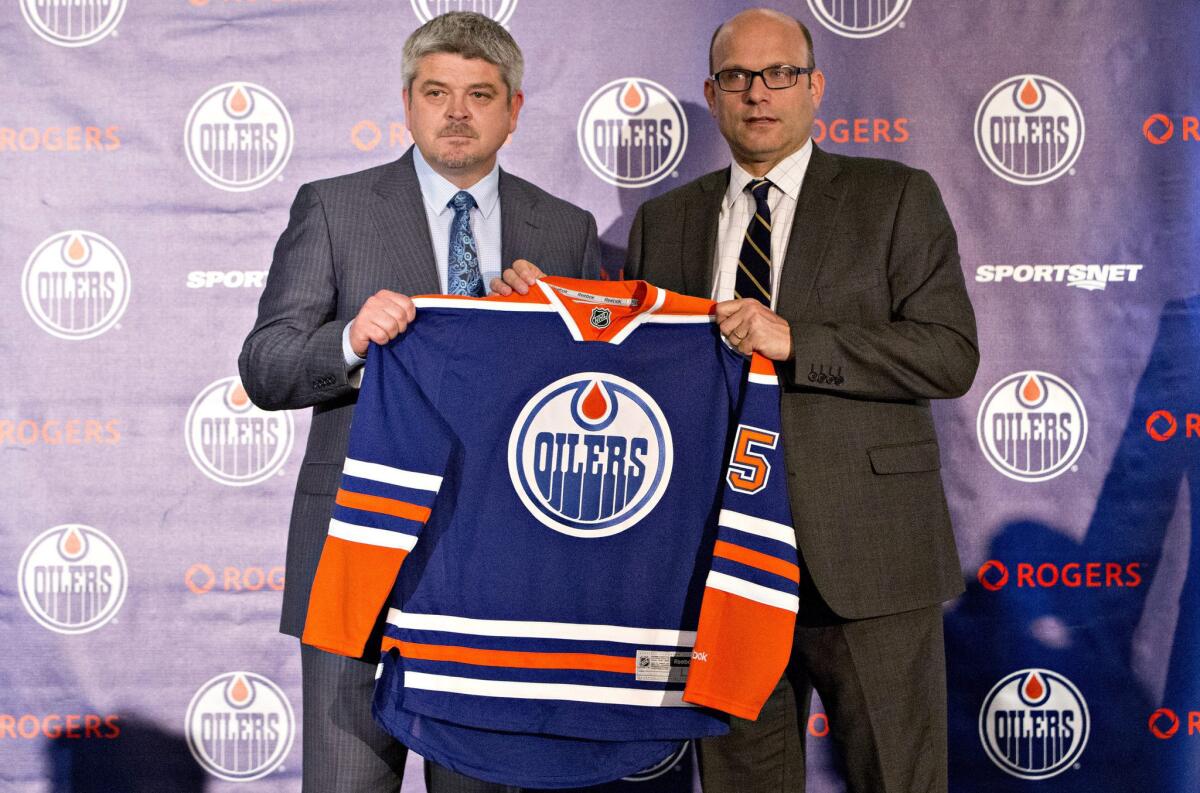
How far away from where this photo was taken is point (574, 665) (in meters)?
1.86

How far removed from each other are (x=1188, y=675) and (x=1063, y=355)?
971 millimetres

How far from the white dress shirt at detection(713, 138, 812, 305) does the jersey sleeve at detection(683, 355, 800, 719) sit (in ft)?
1.38

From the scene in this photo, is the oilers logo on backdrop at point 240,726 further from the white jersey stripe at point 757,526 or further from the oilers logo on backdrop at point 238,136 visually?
the white jersey stripe at point 757,526

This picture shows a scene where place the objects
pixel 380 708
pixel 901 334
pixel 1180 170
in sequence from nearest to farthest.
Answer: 1. pixel 380 708
2. pixel 901 334
3. pixel 1180 170

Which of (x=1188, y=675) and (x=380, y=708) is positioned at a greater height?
(x=380, y=708)

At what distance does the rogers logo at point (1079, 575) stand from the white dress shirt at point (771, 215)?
1.39 meters

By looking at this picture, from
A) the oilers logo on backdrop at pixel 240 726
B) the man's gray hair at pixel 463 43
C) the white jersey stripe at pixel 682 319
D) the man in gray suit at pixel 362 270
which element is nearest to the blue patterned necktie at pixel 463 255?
the man in gray suit at pixel 362 270

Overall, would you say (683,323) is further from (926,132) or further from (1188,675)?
(1188,675)

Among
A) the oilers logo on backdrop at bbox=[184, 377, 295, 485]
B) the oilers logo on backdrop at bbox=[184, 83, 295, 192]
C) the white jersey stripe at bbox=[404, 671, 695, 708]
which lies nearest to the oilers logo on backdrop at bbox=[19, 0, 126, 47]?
the oilers logo on backdrop at bbox=[184, 83, 295, 192]

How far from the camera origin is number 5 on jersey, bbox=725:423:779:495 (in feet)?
5.98

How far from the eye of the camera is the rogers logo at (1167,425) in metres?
2.89

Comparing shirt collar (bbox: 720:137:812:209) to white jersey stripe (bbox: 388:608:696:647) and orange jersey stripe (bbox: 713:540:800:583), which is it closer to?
orange jersey stripe (bbox: 713:540:800:583)

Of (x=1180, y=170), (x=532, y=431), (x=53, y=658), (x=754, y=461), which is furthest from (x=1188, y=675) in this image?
(x=53, y=658)

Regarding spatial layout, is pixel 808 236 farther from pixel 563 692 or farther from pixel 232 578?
pixel 232 578
